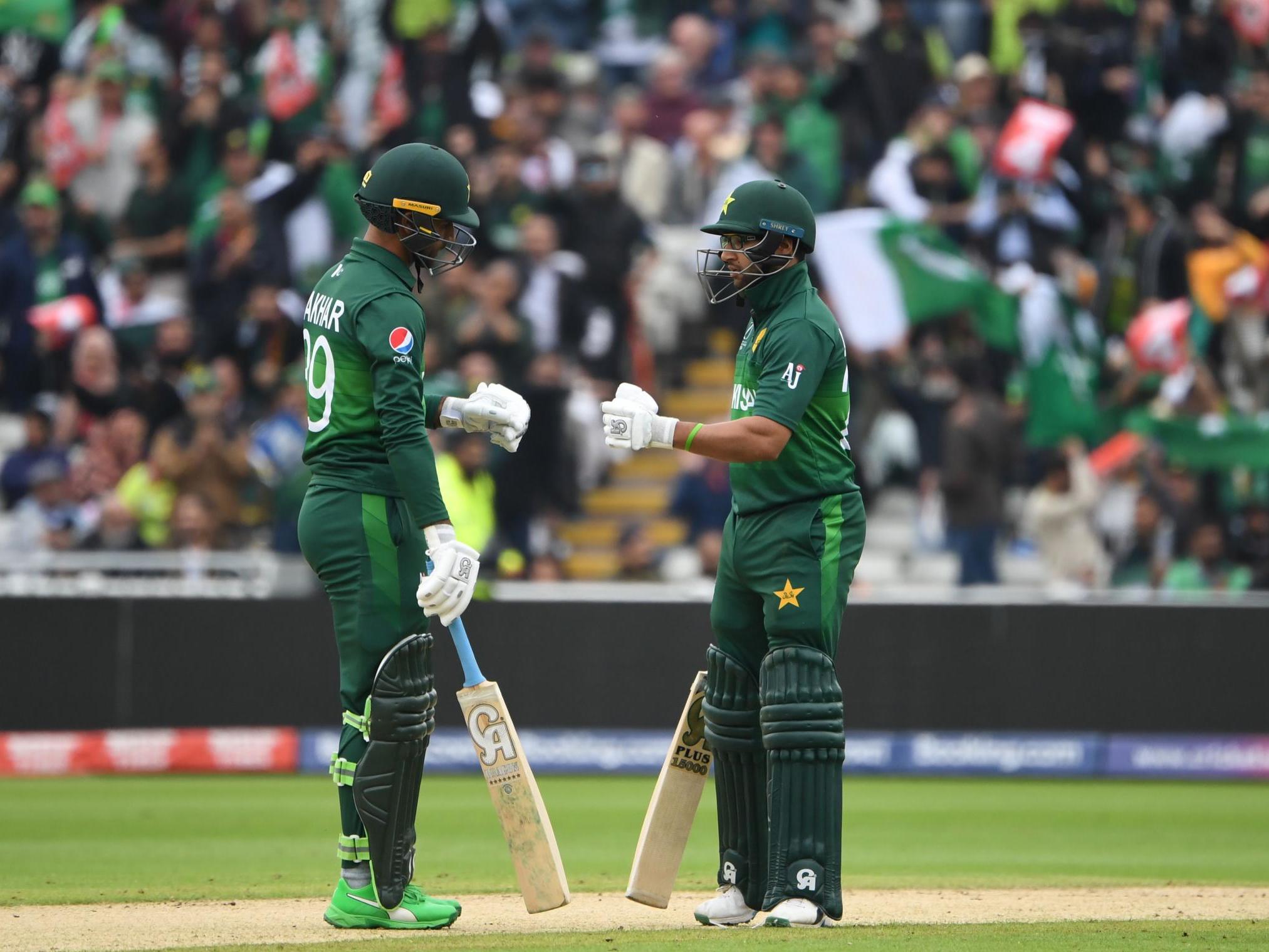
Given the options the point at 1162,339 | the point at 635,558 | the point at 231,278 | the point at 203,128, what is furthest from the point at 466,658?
the point at 203,128

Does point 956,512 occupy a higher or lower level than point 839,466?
lower

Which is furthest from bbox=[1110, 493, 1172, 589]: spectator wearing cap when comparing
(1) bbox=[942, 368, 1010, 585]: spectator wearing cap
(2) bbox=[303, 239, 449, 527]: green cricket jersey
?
(2) bbox=[303, 239, 449, 527]: green cricket jersey

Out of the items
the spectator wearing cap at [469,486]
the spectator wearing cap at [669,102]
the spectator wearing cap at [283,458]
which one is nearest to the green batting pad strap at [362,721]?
the spectator wearing cap at [469,486]

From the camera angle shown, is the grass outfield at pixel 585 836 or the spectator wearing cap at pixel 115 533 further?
the spectator wearing cap at pixel 115 533

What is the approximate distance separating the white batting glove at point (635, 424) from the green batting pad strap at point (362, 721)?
1.25 m

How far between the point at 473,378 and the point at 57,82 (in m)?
5.85

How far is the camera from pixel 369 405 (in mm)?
6914

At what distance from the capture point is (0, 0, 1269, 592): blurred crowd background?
49.2 ft

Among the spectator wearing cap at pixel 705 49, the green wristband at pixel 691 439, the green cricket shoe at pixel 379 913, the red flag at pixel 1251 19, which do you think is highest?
the red flag at pixel 1251 19

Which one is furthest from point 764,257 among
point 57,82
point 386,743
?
point 57,82

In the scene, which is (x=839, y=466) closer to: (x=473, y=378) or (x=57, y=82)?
(x=473, y=378)

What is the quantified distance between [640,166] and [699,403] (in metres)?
2.08

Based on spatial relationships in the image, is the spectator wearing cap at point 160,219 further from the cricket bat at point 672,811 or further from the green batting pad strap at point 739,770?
the green batting pad strap at point 739,770

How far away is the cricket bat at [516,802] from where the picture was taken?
699 centimetres
